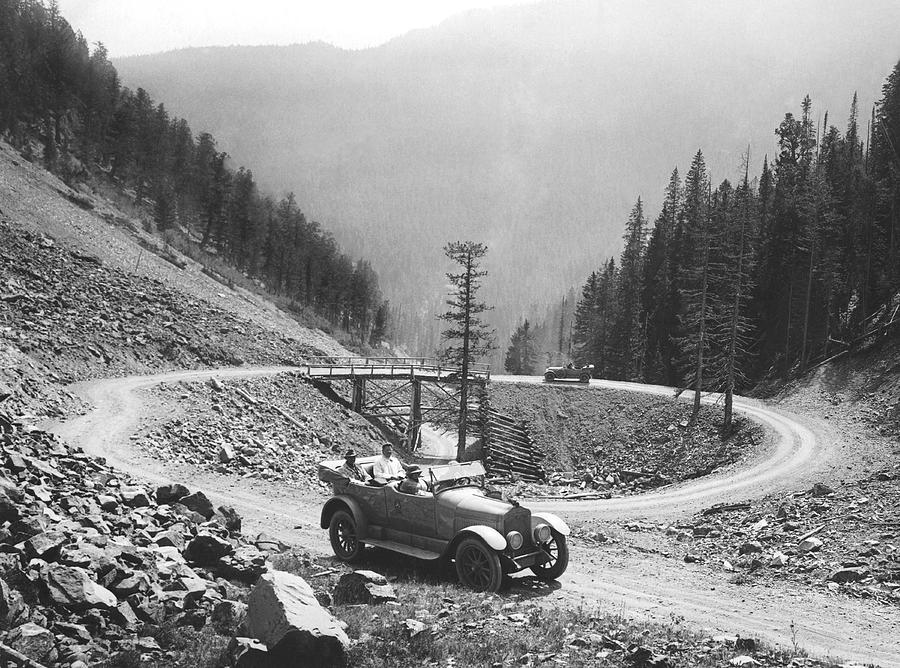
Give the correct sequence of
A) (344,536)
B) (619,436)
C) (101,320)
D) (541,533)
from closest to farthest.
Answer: (541,533) < (344,536) < (101,320) < (619,436)

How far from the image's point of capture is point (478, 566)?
9.52 metres

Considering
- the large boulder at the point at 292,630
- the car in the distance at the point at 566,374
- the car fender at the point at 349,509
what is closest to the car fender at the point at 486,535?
the car fender at the point at 349,509

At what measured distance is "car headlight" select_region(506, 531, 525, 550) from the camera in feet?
31.1

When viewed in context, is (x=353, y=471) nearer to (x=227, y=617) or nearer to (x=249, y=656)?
(x=227, y=617)

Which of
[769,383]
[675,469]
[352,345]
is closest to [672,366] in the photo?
[769,383]

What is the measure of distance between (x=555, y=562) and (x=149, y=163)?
95.5 m

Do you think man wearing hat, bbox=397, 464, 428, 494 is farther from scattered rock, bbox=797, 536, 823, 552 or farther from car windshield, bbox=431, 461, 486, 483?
scattered rock, bbox=797, 536, 823, 552

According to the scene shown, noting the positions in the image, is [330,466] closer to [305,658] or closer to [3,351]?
[305,658]

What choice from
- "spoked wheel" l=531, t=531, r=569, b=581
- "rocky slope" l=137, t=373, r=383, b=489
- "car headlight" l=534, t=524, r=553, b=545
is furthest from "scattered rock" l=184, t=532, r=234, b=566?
"rocky slope" l=137, t=373, r=383, b=489

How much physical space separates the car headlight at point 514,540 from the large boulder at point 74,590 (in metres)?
5.60

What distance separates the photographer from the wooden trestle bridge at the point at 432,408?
3881 centimetres

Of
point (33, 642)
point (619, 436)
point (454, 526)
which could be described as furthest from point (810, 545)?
point (619, 436)

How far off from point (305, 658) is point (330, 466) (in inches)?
254

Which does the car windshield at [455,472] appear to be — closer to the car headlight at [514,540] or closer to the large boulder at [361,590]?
the car headlight at [514,540]
